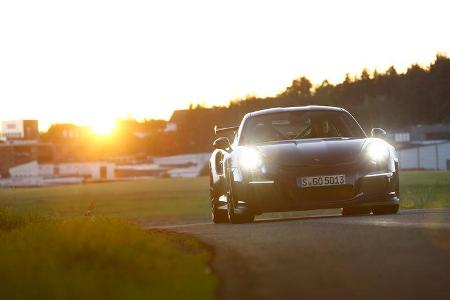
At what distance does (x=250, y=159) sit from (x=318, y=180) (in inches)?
35.6

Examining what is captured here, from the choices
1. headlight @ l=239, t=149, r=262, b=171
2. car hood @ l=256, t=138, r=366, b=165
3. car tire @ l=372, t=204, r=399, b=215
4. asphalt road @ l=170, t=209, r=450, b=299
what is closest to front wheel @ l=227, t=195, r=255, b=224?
headlight @ l=239, t=149, r=262, b=171

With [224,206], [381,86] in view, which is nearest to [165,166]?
[381,86]

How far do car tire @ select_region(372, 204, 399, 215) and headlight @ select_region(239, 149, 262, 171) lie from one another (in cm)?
183

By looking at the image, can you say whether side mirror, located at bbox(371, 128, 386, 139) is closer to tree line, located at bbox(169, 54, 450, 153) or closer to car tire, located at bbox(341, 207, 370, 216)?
car tire, located at bbox(341, 207, 370, 216)

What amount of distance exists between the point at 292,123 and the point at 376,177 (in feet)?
5.31

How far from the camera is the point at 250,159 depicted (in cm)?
1383

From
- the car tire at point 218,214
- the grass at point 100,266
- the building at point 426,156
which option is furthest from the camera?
the building at point 426,156

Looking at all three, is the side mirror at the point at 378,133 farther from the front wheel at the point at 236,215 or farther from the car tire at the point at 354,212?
the front wheel at the point at 236,215

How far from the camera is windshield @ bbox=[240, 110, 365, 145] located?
573 inches

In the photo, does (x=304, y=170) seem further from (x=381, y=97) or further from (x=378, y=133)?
(x=381, y=97)

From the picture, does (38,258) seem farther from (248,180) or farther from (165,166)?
(165,166)

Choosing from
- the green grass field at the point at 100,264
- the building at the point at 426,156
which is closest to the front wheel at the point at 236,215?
the green grass field at the point at 100,264

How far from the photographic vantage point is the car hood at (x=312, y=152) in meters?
13.5

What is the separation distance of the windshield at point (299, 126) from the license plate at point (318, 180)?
1091mm
